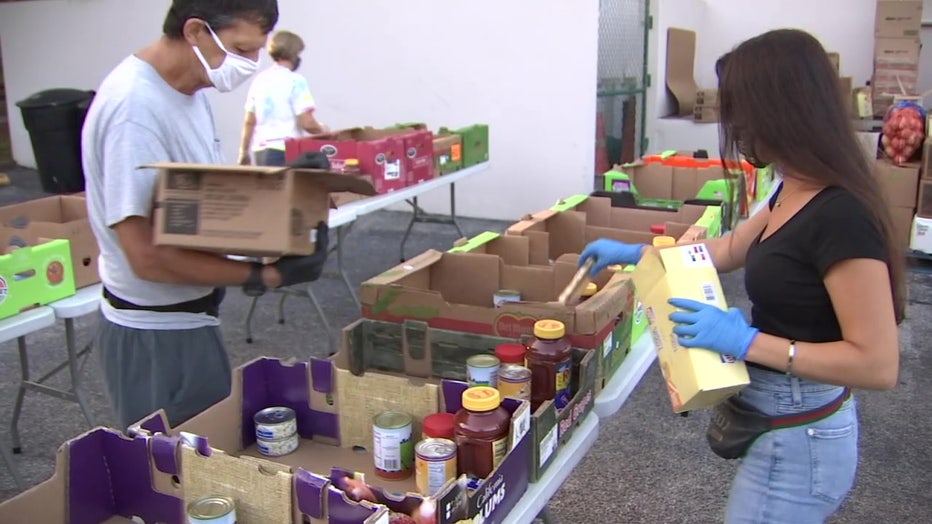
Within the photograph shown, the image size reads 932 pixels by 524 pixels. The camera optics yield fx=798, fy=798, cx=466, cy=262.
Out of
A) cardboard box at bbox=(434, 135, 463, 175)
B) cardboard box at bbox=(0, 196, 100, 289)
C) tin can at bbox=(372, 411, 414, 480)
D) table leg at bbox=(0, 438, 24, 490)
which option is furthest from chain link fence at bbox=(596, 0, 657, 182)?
tin can at bbox=(372, 411, 414, 480)

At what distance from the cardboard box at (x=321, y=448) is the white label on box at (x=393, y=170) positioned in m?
2.35

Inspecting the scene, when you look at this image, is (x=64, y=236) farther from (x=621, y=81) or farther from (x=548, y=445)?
(x=621, y=81)

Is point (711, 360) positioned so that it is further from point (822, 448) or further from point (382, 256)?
point (382, 256)

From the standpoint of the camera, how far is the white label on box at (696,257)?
1427 mm

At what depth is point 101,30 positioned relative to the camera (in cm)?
861

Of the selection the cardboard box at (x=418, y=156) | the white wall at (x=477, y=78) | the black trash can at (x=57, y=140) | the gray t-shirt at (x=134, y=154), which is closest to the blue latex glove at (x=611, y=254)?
the gray t-shirt at (x=134, y=154)

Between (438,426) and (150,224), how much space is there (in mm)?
686

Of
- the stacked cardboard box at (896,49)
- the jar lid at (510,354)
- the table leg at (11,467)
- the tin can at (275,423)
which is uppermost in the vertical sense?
the stacked cardboard box at (896,49)

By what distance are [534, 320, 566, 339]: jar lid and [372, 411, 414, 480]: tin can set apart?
0.35 metres

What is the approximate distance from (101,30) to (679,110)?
242 inches

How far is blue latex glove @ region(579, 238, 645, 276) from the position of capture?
6.40 ft

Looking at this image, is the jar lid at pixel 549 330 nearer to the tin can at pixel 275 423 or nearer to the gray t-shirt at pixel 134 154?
the tin can at pixel 275 423

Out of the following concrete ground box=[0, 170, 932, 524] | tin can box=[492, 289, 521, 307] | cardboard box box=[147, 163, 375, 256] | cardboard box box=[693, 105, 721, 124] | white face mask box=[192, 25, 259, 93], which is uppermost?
white face mask box=[192, 25, 259, 93]

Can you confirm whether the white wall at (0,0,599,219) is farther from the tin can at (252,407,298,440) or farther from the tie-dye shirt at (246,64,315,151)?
the tin can at (252,407,298,440)
